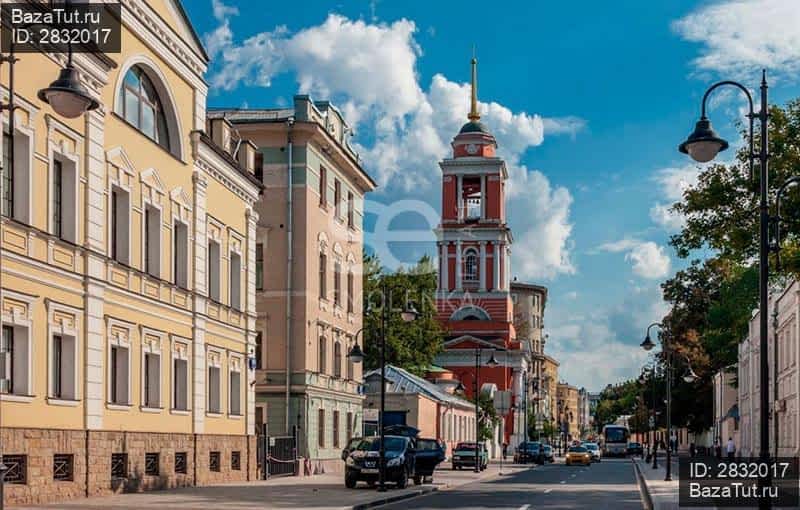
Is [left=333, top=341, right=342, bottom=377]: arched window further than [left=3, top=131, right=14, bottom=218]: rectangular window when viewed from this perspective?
Yes

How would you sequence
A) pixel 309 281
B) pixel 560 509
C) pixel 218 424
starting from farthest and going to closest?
pixel 309 281
pixel 218 424
pixel 560 509

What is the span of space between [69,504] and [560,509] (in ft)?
33.5

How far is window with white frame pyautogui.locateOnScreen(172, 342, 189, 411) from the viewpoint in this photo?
108 ft

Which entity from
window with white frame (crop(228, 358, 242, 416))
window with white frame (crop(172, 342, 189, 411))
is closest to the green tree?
window with white frame (crop(228, 358, 242, 416))

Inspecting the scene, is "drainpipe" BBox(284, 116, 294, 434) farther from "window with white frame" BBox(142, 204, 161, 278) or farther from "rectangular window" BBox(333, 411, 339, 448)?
"window with white frame" BBox(142, 204, 161, 278)

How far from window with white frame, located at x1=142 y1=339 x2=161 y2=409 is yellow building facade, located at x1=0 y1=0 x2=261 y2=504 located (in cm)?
4

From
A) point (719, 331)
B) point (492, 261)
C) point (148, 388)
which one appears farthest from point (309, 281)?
point (492, 261)

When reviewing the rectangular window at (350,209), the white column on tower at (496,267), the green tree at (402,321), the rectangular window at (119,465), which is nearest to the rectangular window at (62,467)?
the rectangular window at (119,465)

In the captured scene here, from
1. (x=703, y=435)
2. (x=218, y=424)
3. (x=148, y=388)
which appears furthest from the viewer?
(x=703, y=435)

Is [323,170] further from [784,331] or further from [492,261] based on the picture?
[492,261]

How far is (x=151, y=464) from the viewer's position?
30344 millimetres

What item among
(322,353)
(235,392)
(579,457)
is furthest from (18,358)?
(579,457)

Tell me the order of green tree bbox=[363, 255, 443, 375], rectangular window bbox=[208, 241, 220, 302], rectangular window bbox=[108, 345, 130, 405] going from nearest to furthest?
rectangular window bbox=[108, 345, 130, 405] < rectangular window bbox=[208, 241, 220, 302] < green tree bbox=[363, 255, 443, 375]

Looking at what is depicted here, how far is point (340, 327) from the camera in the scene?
52.4 metres
